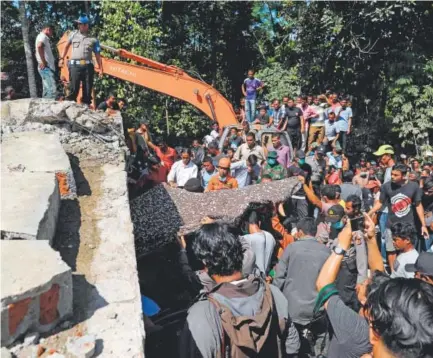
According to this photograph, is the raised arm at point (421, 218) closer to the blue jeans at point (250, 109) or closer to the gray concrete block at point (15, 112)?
the gray concrete block at point (15, 112)

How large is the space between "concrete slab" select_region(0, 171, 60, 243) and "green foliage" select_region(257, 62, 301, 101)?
13.0 m

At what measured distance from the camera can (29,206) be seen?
10.1 feet

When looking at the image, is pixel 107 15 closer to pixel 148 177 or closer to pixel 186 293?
pixel 148 177

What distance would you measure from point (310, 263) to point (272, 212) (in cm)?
136

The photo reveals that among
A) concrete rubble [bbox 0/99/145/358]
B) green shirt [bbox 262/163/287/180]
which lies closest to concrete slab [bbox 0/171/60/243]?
concrete rubble [bbox 0/99/145/358]

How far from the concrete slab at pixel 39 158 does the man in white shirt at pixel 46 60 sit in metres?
2.02

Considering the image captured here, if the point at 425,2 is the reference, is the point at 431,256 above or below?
below

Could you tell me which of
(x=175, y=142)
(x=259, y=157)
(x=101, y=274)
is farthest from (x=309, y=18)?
(x=101, y=274)

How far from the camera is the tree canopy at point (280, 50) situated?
41.8ft

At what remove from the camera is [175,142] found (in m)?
16.6

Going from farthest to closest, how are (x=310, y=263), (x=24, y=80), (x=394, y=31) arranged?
(x=24, y=80), (x=394, y=31), (x=310, y=263)

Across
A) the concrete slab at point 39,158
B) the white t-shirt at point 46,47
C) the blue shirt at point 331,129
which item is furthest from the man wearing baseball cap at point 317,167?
the concrete slab at point 39,158

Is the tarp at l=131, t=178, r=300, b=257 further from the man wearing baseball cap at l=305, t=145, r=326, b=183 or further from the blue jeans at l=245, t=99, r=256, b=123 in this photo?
the blue jeans at l=245, t=99, r=256, b=123

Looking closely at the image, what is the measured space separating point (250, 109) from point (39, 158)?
935 cm
